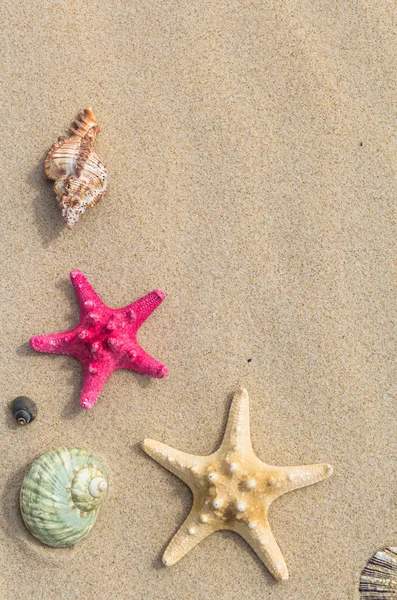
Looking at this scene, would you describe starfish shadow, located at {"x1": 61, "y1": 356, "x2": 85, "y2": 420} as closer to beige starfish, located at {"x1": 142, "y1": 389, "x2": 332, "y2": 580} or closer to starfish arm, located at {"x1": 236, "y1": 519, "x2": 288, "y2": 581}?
beige starfish, located at {"x1": 142, "y1": 389, "x2": 332, "y2": 580}

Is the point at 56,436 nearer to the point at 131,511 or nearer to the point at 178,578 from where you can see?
the point at 131,511

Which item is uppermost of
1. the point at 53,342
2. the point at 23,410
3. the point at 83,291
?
the point at 83,291

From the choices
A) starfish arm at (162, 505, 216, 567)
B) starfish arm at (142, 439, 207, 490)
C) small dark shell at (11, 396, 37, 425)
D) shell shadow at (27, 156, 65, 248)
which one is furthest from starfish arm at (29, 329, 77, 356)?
starfish arm at (162, 505, 216, 567)

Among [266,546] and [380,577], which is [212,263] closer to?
[266,546]

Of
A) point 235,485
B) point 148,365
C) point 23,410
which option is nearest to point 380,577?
point 235,485

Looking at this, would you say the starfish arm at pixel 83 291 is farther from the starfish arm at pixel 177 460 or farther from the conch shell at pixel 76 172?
the starfish arm at pixel 177 460

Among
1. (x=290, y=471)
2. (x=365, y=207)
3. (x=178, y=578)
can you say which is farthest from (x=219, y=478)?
(x=365, y=207)
